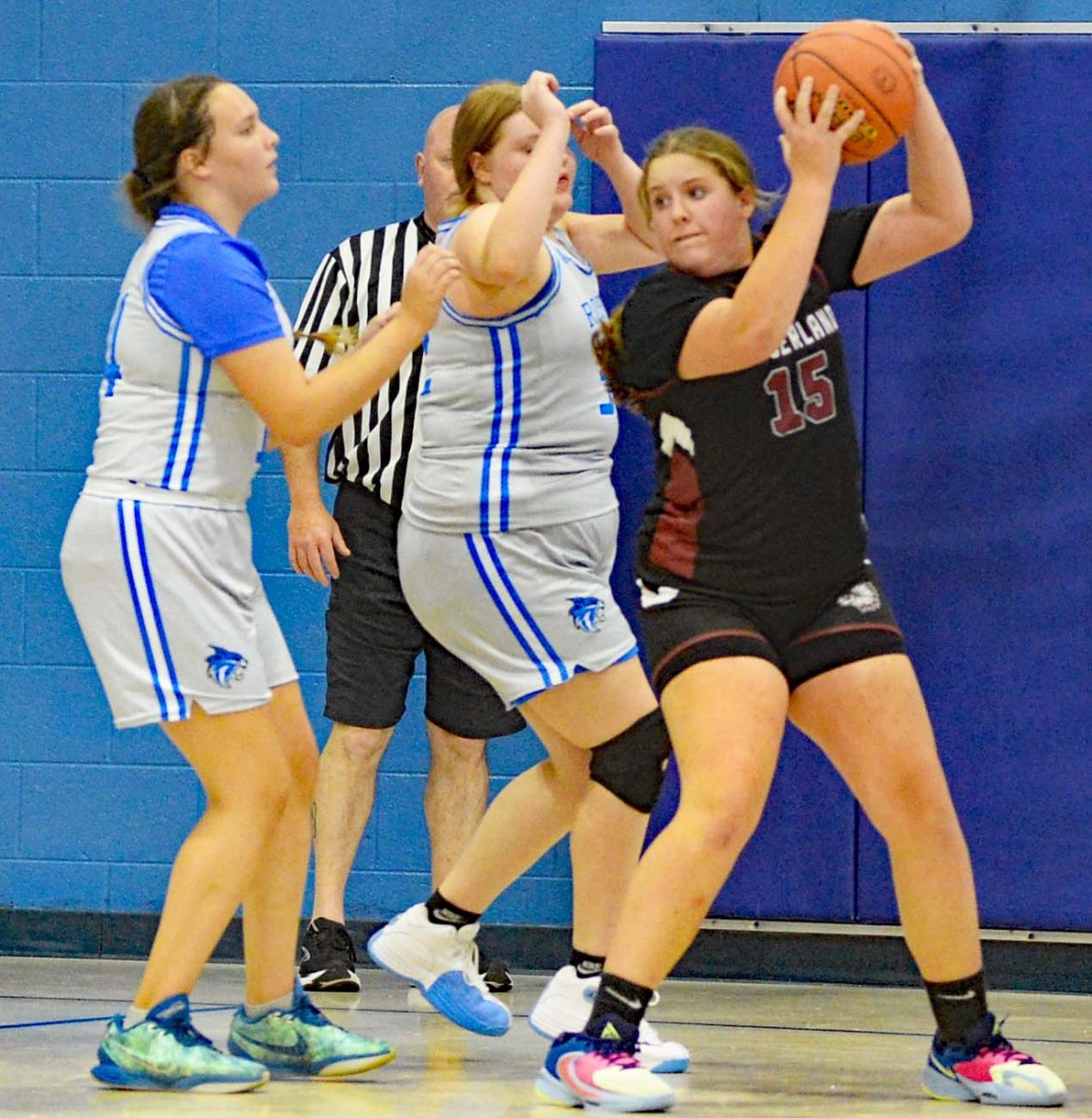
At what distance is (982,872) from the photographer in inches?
186

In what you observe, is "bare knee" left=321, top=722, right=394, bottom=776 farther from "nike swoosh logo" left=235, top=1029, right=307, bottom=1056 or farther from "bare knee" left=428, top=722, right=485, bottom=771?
"nike swoosh logo" left=235, top=1029, right=307, bottom=1056

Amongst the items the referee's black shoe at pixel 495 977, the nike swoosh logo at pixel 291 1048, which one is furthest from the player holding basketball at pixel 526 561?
the referee's black shoe at pixel 495 977

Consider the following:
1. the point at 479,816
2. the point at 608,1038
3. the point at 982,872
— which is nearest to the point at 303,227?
the point at 479,816

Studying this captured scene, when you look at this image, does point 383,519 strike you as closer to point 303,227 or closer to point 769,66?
point 303,227

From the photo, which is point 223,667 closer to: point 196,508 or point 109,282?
point 196,508

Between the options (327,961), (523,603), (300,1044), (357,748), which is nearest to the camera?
(300,1044)

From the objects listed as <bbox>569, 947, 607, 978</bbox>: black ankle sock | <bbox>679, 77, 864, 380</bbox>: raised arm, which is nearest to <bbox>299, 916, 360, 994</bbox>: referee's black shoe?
<bbox>569, 947, 607, 978</bbox>: black ankle sock

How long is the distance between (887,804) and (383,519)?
1.86 metres

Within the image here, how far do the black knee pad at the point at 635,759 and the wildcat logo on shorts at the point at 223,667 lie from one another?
0.74 m

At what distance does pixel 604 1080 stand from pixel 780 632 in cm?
75

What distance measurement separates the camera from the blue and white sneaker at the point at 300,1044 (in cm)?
330

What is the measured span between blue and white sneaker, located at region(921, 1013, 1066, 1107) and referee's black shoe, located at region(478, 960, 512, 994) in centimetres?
154

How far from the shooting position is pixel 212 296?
3064 mm

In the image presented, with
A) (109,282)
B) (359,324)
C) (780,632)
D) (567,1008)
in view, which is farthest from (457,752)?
(780,632)
